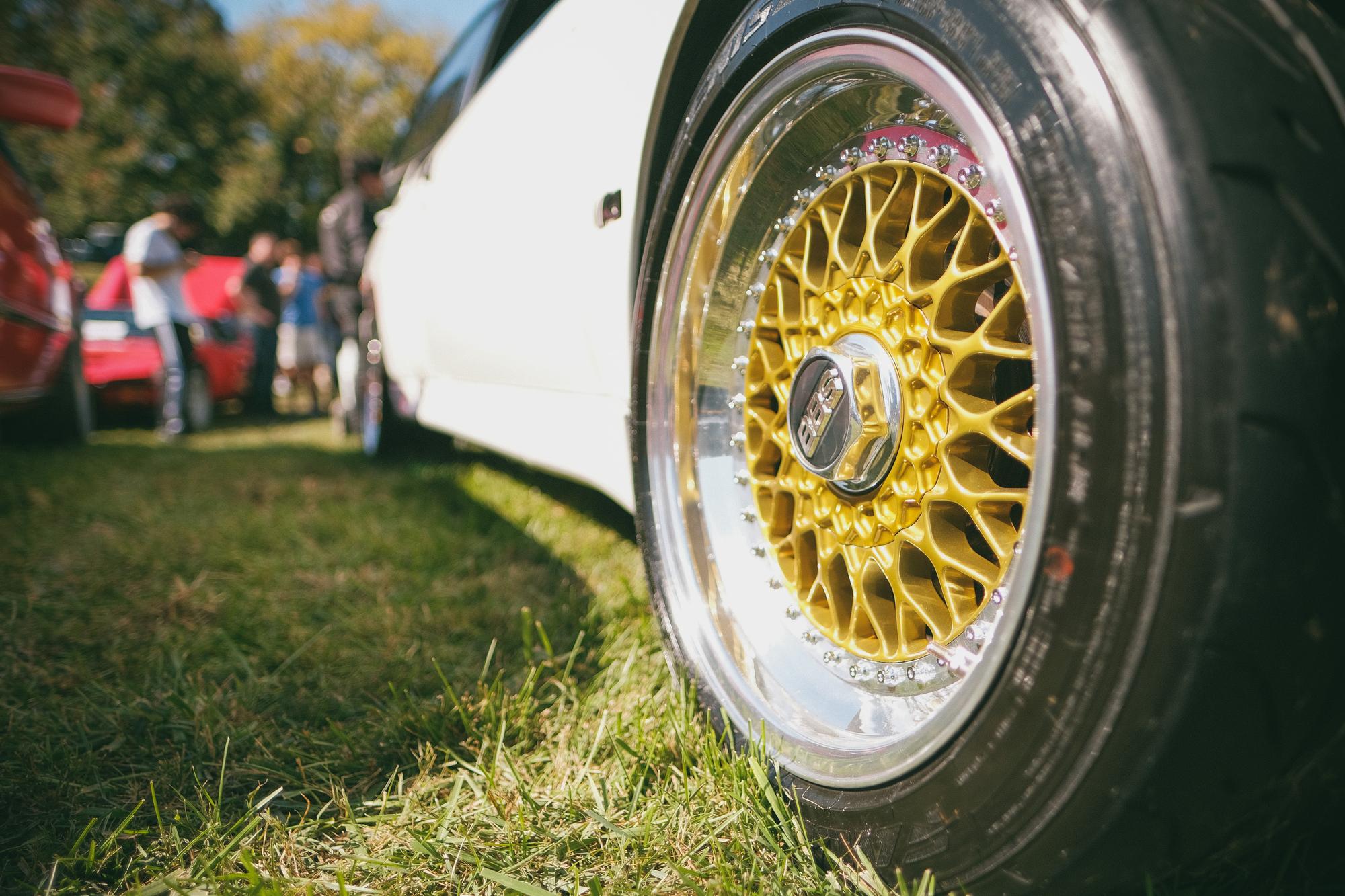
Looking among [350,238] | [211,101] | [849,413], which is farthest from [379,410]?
[211,101]

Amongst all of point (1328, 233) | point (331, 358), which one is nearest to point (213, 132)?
point (331, 358)

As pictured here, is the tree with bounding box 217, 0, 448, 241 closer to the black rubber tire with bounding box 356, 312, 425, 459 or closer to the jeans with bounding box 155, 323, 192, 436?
the jeans with bounding box 155, 323, 192, 436

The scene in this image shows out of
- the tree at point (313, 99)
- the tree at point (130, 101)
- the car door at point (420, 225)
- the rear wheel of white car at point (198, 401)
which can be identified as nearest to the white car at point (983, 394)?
the car door at point (420, 225)

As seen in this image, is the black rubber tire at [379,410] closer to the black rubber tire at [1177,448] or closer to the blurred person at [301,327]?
the black rubber tire at [1177,448]

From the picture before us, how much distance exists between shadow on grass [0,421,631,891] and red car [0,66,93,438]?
572mm

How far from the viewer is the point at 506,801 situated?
3.77ft

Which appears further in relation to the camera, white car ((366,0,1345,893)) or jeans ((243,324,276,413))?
jeans ((243,324,276,413))

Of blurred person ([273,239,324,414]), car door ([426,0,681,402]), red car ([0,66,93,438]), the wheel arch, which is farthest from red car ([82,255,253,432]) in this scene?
the wheel arch

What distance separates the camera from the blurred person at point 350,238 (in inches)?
216

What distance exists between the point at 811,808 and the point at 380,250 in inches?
138

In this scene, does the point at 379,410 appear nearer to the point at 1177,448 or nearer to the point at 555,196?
the point at 555,196

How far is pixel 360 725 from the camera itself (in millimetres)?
1362

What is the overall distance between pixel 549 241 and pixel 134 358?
211 inches

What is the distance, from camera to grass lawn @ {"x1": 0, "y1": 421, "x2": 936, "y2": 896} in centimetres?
102
